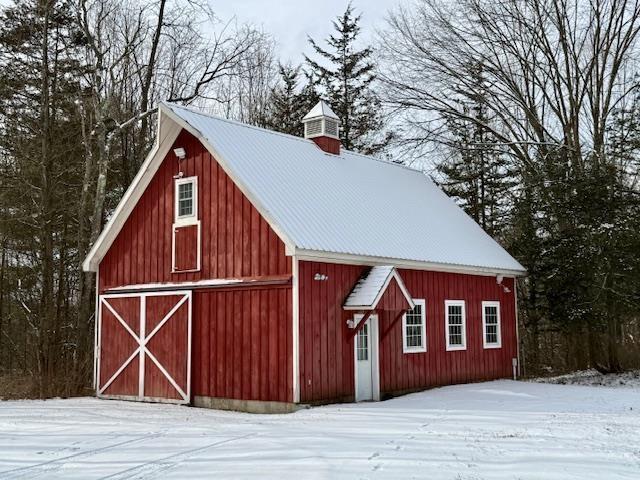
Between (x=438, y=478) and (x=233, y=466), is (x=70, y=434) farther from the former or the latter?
(x=438, y=478)

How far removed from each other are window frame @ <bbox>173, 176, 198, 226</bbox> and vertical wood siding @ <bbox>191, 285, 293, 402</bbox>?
1639 mm

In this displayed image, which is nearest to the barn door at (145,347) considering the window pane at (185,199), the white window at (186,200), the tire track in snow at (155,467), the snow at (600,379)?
the white window at (186,200)

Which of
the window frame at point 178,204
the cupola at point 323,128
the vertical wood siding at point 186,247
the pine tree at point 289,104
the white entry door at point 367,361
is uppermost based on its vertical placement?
the pine tree at point 289,104

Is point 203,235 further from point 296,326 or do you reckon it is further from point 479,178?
point 479,178

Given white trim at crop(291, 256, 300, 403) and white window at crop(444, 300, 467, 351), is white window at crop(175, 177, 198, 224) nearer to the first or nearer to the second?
white trim at crop(291, 256, 300, 403)

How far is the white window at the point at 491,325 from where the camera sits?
19.4m

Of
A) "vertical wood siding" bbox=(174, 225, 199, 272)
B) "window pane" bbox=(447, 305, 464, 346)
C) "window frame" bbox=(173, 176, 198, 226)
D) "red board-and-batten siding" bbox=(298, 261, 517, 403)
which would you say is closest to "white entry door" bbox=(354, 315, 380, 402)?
"red board-and-batten siding" bbox=(298, 261, 517, 403)

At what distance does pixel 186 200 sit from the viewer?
1559cm

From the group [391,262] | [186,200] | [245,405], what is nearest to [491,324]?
[391,262]

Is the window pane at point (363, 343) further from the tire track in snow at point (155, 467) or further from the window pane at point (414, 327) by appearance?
the tire track in snow at point (155, 467)

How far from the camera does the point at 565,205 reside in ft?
70.2

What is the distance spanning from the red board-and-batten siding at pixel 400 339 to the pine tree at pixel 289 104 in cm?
1609

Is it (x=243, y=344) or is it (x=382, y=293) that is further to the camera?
(x=382, y=293)

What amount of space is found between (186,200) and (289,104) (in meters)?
19.3
